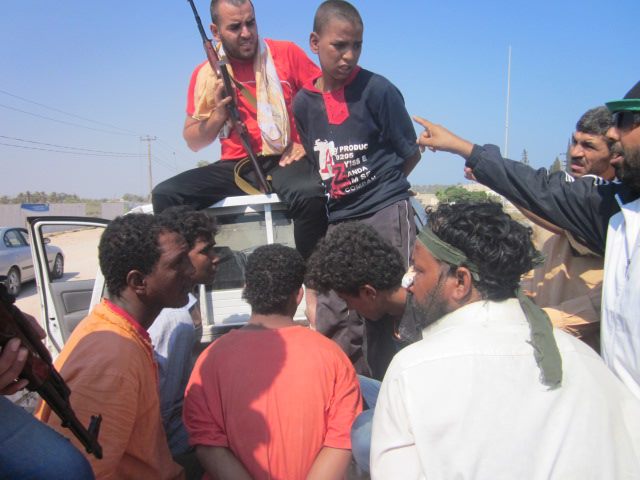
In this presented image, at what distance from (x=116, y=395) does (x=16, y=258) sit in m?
15.4

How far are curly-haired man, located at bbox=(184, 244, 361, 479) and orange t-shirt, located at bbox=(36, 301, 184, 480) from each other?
16 cm

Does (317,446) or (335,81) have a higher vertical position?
(335,81)

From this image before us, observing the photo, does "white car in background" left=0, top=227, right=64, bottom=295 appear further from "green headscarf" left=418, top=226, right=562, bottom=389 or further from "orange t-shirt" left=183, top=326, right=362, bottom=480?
"green headscarf" left=418, top=226, right=562, bottom=389

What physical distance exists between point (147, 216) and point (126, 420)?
3.35ft

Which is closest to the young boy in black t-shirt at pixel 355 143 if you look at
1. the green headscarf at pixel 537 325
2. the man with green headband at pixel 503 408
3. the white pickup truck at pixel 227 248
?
the white pickup truck at pixel 227 248

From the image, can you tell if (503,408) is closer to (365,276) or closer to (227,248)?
(365,276)

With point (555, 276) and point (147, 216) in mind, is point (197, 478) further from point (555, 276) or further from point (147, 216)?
point (555, 276)

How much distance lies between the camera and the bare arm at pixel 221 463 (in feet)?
6.26

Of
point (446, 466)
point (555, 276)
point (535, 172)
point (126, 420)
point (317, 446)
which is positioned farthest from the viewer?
point (555, 276)

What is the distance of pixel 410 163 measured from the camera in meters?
3.39

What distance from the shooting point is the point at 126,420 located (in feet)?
5.72

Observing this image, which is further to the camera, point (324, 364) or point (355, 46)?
point (355, 46)

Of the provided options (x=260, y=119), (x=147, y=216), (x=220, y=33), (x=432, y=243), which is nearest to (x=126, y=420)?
(x=147, y=216)

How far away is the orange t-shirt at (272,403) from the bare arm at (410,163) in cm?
171
